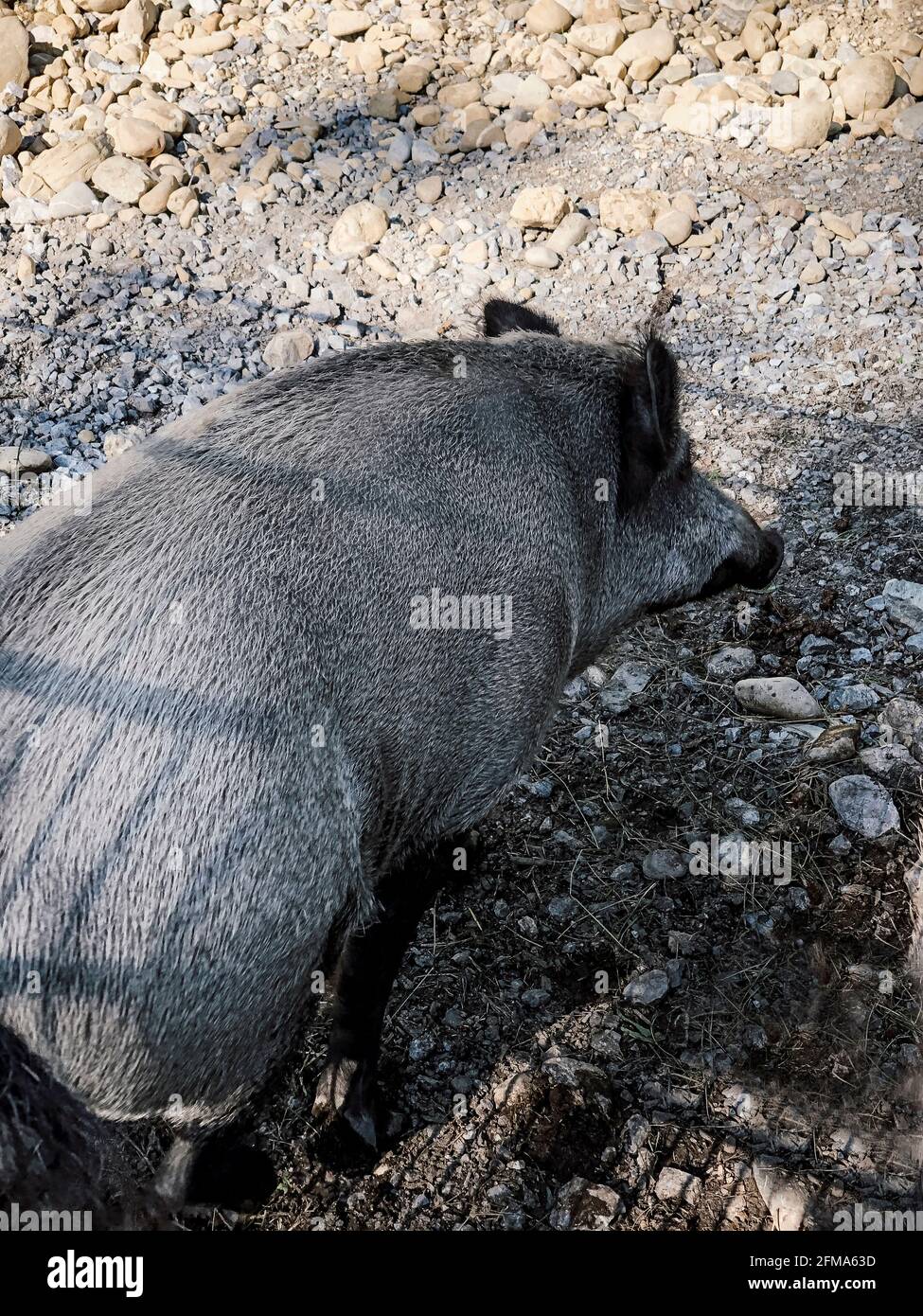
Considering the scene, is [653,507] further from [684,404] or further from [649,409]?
[684,404]

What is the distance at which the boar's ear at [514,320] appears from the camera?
350 cm

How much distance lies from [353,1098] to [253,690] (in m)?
1.50

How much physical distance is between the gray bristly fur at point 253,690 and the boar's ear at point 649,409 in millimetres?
232

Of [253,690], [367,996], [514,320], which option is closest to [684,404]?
[514,320]

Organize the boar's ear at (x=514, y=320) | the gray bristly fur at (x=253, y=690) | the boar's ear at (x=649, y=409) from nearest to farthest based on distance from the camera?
the gray bristly fur at (x=253, y=690) < the boar's ear at (x=649, y=409) < the boar's ear at (x=514, y=320)

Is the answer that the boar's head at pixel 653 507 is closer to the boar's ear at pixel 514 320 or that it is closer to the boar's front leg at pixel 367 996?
the boar's ear at pixel 514 320

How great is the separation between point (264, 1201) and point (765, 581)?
254 cm

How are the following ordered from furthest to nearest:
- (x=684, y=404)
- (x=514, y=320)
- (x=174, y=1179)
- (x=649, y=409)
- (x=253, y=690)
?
(x=684, y=404), (x=514, y=320), (x=649, y=409), (x=174, y=1179), (x=253, y=690)

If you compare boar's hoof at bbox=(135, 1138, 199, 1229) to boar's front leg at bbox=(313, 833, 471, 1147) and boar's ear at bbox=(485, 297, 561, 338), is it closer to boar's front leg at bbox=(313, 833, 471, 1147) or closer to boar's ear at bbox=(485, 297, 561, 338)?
boar's front leg at bbox=(313, 833, 471, 1147)

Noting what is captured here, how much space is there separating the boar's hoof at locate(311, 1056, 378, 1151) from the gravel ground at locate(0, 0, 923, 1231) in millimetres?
98

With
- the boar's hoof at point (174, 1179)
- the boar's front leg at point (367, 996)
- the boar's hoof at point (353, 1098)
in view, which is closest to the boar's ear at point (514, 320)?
the boar's front leg at point (367, 996)

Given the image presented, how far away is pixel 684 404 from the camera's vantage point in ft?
15.1

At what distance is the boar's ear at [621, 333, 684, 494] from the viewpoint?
10.3ft

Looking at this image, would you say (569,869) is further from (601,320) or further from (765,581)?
(601,320)
